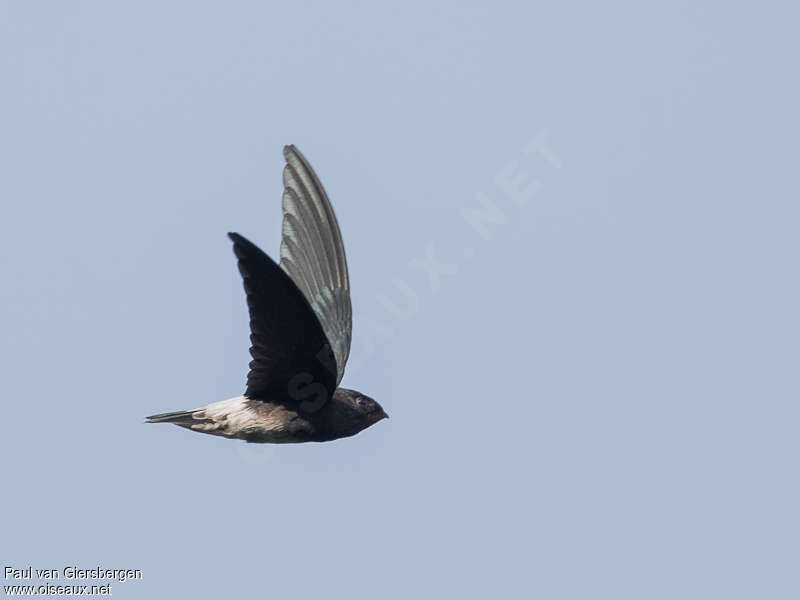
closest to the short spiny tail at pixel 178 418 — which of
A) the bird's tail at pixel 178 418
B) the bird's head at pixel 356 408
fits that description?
the bird's tail at pixel 178 418

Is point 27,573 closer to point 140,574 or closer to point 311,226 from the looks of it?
point 140,574

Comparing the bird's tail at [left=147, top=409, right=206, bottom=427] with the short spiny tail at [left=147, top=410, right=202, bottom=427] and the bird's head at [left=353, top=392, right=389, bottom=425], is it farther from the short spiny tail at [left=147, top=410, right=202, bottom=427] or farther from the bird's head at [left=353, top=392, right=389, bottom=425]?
the bird's head at [left=353, top=392, right=389, bottom=425]

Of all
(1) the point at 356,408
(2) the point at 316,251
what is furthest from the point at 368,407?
(2) the point at 316,251

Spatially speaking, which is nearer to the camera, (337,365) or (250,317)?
(250,317)

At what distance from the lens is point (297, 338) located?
945 cm

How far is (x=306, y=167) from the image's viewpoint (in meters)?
10.9

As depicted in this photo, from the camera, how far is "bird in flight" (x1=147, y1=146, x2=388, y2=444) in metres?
8.95


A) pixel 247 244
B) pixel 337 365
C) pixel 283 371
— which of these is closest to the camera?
pixel 247 244

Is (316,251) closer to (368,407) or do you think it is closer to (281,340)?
(368,407)

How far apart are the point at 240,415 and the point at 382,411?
4.17 feet

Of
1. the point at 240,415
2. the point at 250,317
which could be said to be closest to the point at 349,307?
the point at 240,415

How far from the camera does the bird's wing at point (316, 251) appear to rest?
11.0 meters

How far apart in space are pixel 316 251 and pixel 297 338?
1891 millimetres

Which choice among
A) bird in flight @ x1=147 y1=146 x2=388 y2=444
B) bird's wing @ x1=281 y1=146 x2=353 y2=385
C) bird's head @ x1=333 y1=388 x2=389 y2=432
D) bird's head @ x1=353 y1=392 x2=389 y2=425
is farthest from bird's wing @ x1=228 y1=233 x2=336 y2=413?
bird's wing @ x1=281 y1=146 x2=353 y2=385
